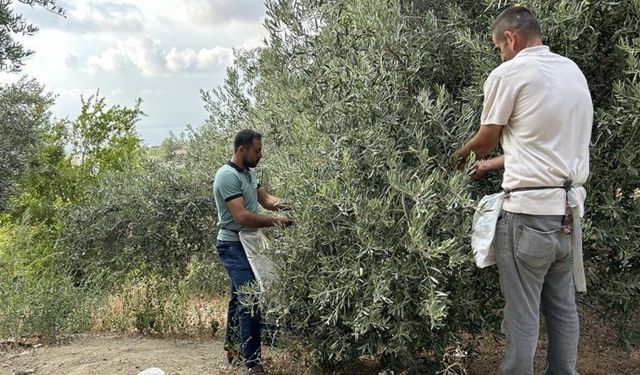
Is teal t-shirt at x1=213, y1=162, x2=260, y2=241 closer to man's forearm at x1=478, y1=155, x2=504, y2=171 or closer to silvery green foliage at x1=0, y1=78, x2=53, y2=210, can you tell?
man's forearm at x1=478, y1=155, x2=504, y2=171

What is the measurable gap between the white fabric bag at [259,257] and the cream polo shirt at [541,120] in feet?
5.78

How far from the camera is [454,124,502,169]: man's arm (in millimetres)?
3213

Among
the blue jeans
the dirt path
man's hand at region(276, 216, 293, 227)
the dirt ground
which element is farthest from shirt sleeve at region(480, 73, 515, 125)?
the dirt path

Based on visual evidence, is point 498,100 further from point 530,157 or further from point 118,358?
point 118,358

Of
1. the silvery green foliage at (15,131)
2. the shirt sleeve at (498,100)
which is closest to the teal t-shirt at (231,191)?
the shirt sleeve at (498,100)

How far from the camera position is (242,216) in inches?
181

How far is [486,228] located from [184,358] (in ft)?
11.0

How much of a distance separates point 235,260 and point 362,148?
5.68ft

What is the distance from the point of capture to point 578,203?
3.15 metres

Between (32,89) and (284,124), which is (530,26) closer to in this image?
(284,124)

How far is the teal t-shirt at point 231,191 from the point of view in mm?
4695

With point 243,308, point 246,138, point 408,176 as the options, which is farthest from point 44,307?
point 408,176

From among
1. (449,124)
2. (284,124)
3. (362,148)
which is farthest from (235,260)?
(449,124)

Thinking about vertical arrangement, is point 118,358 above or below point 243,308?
below
